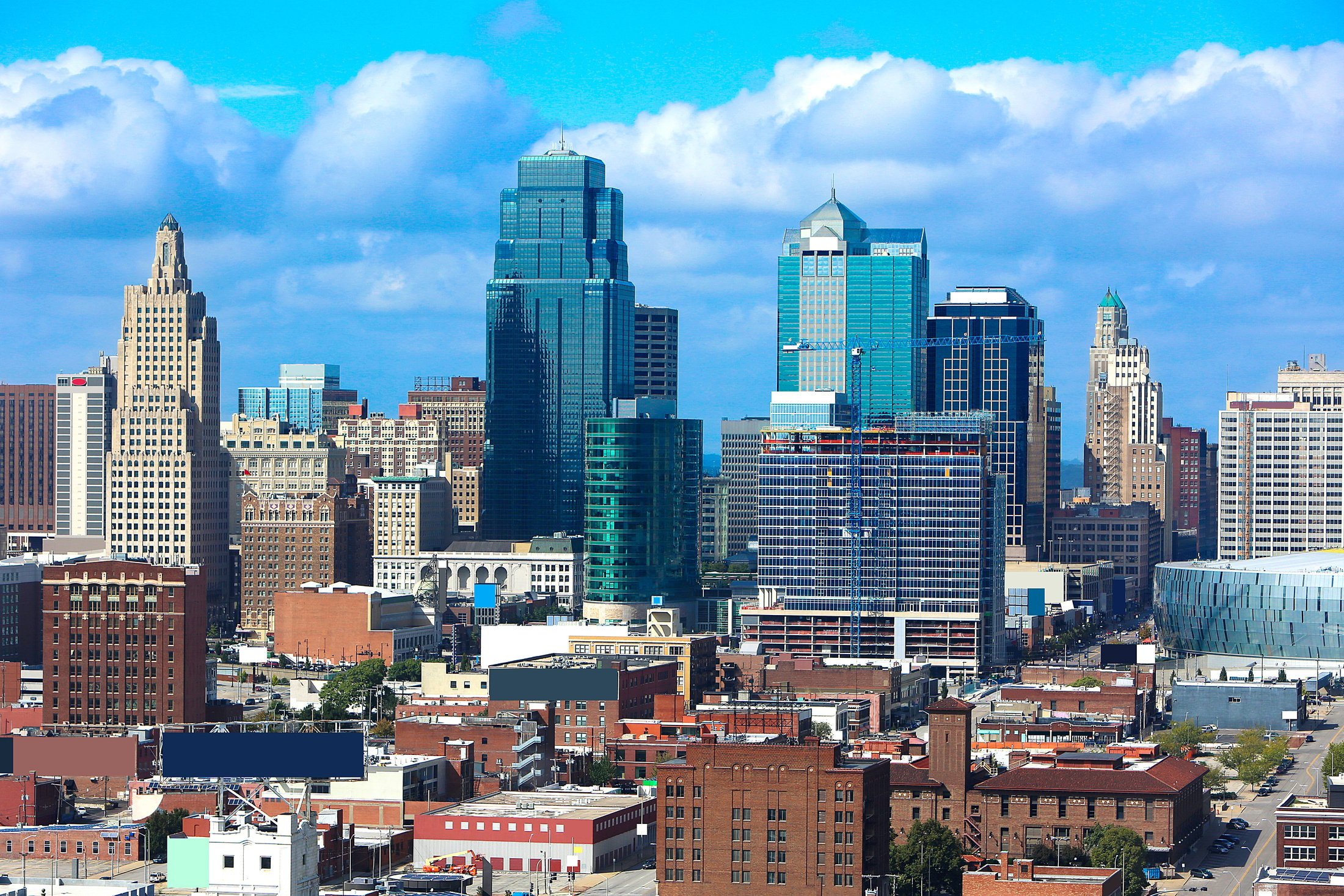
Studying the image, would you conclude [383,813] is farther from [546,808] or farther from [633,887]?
[633,887]

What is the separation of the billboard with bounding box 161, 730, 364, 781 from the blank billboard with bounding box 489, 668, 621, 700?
31.1m

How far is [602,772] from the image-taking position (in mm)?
159750

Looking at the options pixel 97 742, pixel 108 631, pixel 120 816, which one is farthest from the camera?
pixel 108 631

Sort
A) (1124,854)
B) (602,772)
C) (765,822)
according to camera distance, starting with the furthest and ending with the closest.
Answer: (602,772) < (1124,854) < (765,822)

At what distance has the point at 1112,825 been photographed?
133625mm

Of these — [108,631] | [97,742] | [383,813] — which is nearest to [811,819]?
[383,813]

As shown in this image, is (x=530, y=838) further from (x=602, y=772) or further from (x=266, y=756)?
(x=602, y=772)

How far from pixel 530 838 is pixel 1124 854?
30056mm

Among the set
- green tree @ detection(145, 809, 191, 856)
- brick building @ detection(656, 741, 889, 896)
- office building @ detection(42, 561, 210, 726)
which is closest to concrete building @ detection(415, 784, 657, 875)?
green tree @ detection(145, 809, 191, 856)

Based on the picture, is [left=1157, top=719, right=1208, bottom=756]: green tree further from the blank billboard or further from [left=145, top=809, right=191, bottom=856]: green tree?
[left=145, top=809, right=191, bottom=856]: green tree

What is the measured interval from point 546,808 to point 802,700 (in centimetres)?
5720

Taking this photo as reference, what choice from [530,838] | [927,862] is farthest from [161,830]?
[927,862]

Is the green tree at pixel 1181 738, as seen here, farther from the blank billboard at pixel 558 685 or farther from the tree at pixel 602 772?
the blank billboard at pixel 558 685

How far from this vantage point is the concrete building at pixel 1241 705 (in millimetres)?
191750
